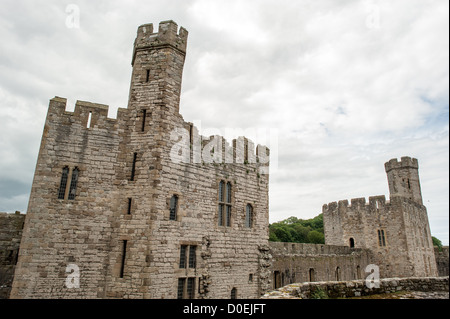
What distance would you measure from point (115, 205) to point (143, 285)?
10.5 feet

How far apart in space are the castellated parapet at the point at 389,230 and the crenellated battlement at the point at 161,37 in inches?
999

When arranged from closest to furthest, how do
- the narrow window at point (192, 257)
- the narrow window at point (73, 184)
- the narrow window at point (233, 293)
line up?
the narrow window at point (73, 184) → the narrow window at point (192, 257) → the narrow window at point (233, 293)

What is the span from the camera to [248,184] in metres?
16.2

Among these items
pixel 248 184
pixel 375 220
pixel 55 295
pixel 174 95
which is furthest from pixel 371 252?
pixel 55 295

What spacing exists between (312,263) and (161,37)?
17.7 meters

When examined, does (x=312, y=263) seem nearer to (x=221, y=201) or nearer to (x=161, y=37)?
(x=221, y=201)

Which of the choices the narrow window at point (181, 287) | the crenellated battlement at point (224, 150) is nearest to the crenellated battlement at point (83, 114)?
the crenellated battlement at point (224, 150)

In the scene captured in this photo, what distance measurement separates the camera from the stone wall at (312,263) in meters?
18.7

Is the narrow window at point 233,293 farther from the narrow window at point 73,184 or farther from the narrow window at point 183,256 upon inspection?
the narrow window at point 73,184

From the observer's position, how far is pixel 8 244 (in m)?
11.3

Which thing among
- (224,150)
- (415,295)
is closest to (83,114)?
(224,150)

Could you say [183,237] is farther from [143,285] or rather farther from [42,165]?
[42,165]

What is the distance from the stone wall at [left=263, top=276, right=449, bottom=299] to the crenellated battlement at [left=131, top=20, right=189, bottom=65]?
11.2 metres

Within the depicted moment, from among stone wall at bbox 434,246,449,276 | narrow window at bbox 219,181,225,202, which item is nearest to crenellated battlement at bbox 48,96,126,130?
narrow window at bbox 219,181,225,202
